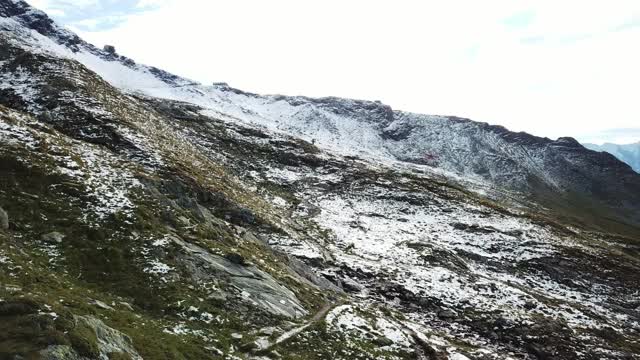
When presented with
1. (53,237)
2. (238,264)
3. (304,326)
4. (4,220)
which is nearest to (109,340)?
(53,237)

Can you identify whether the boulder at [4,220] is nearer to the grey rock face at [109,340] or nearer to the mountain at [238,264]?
→ the mountain at [238,264]

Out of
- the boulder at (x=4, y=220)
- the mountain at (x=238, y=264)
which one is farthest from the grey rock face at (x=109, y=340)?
the boulder at (x=4, y=220)

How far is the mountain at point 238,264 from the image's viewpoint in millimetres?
22516

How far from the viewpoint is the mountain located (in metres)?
22.5

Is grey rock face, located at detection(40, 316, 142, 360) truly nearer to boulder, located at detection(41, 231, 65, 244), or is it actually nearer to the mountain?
the mountain

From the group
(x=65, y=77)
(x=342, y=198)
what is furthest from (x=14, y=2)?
(x=342, y=198)

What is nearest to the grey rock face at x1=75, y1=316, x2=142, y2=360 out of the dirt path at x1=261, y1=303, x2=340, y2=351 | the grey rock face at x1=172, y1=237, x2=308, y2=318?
the dirt path at x1=261, y1=303, x2=340, y2=351

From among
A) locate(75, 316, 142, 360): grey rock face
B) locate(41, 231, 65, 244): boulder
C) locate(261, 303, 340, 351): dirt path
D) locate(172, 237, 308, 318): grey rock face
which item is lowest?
locate(261, 303, 340, 351): dirt path

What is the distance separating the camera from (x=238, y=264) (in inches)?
1289

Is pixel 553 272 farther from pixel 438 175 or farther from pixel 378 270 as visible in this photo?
pixel 438 175

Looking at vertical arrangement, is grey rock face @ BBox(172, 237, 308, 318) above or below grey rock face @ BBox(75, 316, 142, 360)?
below

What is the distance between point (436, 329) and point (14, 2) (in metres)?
210

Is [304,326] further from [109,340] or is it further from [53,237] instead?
[53,237]

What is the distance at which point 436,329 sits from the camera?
3819 cm
